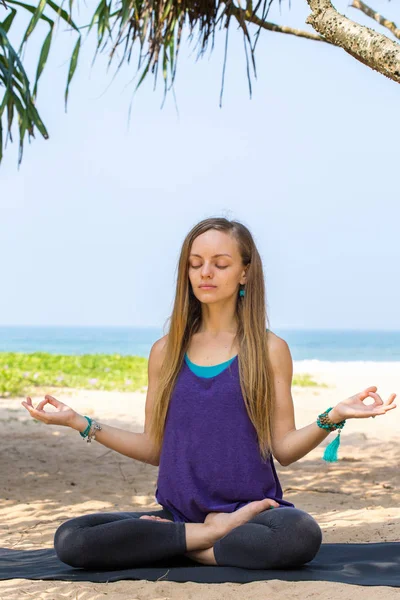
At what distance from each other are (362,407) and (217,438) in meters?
0.54

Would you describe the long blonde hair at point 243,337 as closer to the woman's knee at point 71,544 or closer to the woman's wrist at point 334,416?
the woman's wrist at point 334,416

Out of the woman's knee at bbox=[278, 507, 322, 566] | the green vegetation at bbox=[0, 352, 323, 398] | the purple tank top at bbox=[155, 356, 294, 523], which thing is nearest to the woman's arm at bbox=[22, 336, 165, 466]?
the purple tank top at bbox=[155, 356, 294, 523]

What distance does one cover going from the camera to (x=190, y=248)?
284cm

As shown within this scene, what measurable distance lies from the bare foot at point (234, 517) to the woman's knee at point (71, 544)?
1.42 feet

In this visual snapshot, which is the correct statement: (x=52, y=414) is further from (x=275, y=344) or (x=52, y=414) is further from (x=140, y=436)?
(x=275, y=344)

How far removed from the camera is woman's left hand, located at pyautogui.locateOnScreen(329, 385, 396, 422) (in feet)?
7.75

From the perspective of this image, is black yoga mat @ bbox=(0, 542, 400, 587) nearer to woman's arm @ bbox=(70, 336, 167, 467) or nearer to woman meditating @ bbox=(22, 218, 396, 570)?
woman meditating @ bbox=(22, 218, 396, 570)

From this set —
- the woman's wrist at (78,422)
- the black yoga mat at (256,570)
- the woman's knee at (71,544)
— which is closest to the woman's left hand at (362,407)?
the black yoga mat at (256,570)

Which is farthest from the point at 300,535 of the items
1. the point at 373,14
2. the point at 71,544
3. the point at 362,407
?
the point at 373,14

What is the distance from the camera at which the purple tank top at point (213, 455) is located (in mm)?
2664

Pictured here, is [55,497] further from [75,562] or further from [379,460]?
[379,460]

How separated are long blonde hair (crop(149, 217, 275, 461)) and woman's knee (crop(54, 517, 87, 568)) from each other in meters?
0.42

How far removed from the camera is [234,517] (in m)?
2.63

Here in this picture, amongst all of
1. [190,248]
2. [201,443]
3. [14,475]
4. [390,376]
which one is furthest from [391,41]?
[390,376]
